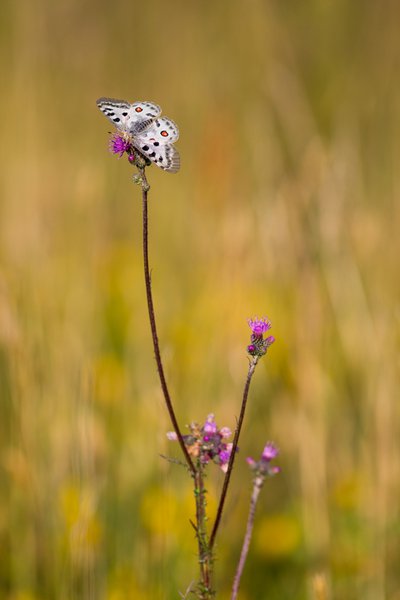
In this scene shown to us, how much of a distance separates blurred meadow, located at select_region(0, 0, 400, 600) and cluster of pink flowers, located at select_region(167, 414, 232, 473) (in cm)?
21

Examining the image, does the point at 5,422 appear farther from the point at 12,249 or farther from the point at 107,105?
the point at 107,105

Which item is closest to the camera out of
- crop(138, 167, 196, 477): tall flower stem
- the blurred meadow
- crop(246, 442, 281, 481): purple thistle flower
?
crop(138, 167, 196, 477): tall flower stem

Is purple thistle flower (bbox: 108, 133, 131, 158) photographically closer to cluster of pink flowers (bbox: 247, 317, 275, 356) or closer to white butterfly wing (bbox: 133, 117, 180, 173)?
white butterfly wing (bbox: 133, 117, 180, 173)

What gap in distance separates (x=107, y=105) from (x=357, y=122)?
6.00 ft

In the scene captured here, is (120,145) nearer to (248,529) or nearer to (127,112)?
(127,112)

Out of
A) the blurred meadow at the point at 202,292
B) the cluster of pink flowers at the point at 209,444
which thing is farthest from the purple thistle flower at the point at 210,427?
the blurred meadow at the point at 202,292

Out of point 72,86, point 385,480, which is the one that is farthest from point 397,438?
point 72,86

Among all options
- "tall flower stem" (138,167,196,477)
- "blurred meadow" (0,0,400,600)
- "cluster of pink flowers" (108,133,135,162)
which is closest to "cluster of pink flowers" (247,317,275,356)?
"tall flower stem" (138,167,196,477)

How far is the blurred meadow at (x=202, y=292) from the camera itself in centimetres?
154

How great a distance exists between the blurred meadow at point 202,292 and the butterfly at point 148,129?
465 mm

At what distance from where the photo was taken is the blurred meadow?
Result: 5.05ft

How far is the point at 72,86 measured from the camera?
2.90m

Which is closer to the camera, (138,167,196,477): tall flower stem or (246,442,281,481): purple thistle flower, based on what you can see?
(138,167,196,477): tall flower stem

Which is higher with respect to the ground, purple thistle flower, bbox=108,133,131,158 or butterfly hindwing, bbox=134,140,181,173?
purple thistle flower, bbox=108,133,131,158
